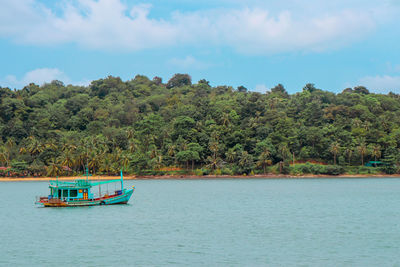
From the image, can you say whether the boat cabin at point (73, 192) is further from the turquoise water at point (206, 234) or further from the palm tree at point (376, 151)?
the palm tree at point (376, 151)

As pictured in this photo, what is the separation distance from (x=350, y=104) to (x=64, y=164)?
322 feet

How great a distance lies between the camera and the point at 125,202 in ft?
203

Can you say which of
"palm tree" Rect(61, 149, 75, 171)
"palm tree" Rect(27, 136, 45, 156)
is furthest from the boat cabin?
"palm tree" Rect(27, 136, 45, 156)

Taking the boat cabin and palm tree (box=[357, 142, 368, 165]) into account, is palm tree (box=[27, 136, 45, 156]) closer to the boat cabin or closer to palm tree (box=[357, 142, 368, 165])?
the boat cabin

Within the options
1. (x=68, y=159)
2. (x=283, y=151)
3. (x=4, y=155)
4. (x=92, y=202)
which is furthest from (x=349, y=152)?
(x=4, y=155)

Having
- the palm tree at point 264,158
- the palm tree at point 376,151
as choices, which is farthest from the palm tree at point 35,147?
the palm tree at point 376,151

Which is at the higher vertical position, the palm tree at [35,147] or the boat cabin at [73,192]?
the palm tree at [35,147]

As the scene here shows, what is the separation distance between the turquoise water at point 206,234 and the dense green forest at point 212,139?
196 ft

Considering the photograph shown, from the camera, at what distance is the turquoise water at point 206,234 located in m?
31.5

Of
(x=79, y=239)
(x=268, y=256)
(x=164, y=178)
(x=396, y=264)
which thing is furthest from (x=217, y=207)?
(x=164, y=178)

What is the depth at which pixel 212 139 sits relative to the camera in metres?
132

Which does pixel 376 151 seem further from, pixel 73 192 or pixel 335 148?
pixel 73 192

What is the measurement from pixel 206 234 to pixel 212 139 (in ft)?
304

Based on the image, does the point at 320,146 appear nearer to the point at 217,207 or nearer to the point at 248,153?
the point at 248,153
